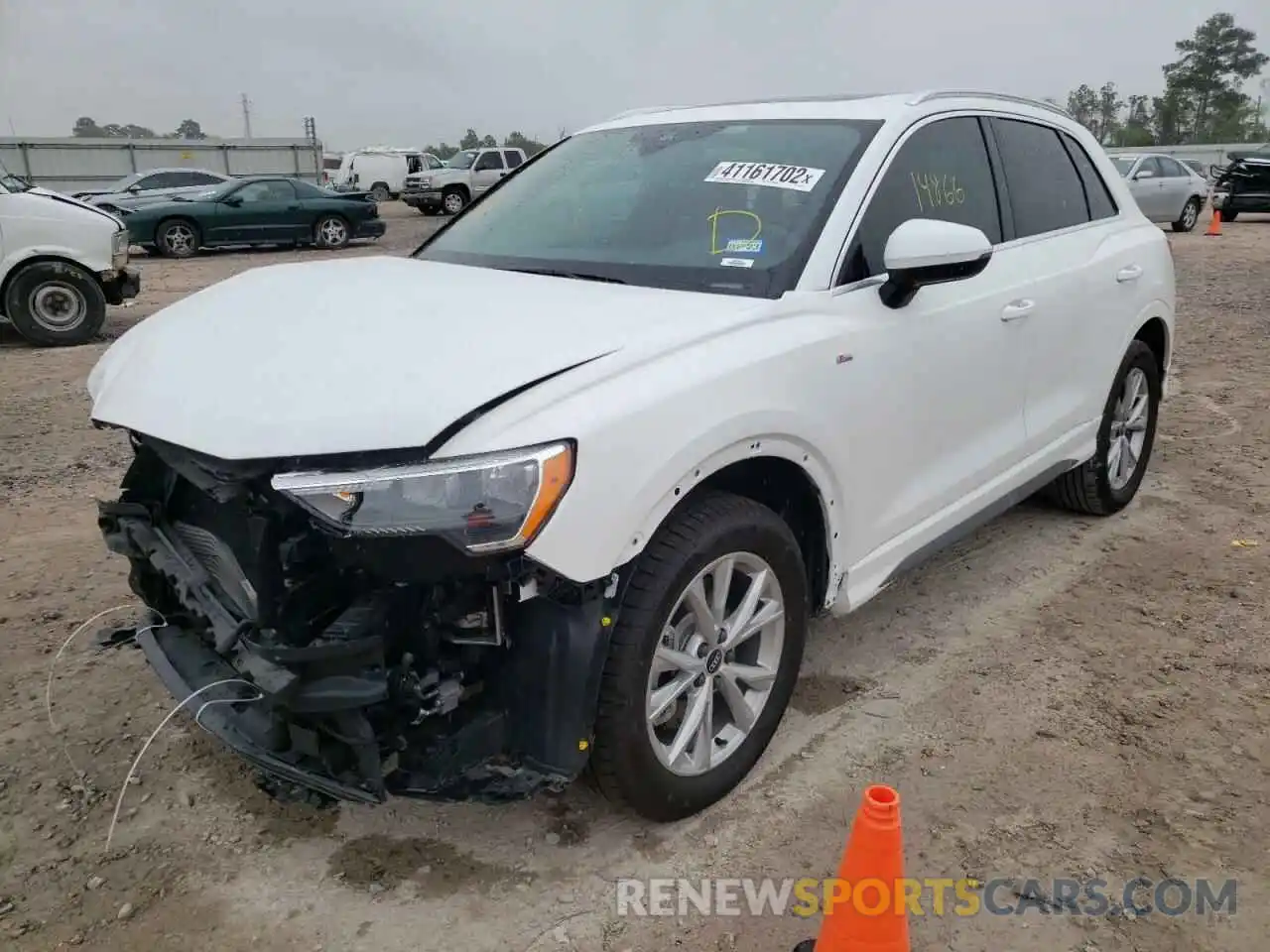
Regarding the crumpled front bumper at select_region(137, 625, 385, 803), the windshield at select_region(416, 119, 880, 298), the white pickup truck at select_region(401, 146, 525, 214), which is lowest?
the crumpled front bumper at select_region(137, 625, 385, 803)

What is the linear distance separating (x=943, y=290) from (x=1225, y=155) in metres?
42.0

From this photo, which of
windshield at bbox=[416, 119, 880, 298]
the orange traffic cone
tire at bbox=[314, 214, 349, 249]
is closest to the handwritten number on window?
windshield at bbox=[416, 119, 880, 298]

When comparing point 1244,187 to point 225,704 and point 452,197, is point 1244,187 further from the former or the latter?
point 225,704

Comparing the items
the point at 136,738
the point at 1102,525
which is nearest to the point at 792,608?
the point at 136,738

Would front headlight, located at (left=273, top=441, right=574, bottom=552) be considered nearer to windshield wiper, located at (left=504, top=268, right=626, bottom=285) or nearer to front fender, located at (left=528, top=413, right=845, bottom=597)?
front fender, located at (left=528, top=413, right=845, bottom=597)

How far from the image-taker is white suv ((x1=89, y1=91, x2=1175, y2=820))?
2111 mm

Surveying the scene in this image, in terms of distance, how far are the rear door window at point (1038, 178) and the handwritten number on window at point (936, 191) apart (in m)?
0.46

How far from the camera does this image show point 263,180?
18516 mm

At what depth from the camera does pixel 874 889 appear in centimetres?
198

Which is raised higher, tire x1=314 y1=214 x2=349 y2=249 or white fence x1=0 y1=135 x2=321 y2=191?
white fence x1=0 y1=135 x2=321 y2=191

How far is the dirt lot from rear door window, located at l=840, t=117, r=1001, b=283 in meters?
1.44

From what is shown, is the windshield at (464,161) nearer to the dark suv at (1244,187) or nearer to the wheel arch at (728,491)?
the dark suv at (1244,187)

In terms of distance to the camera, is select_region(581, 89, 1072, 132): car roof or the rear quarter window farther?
the rear quarter window

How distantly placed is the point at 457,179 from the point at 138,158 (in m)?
13.0
